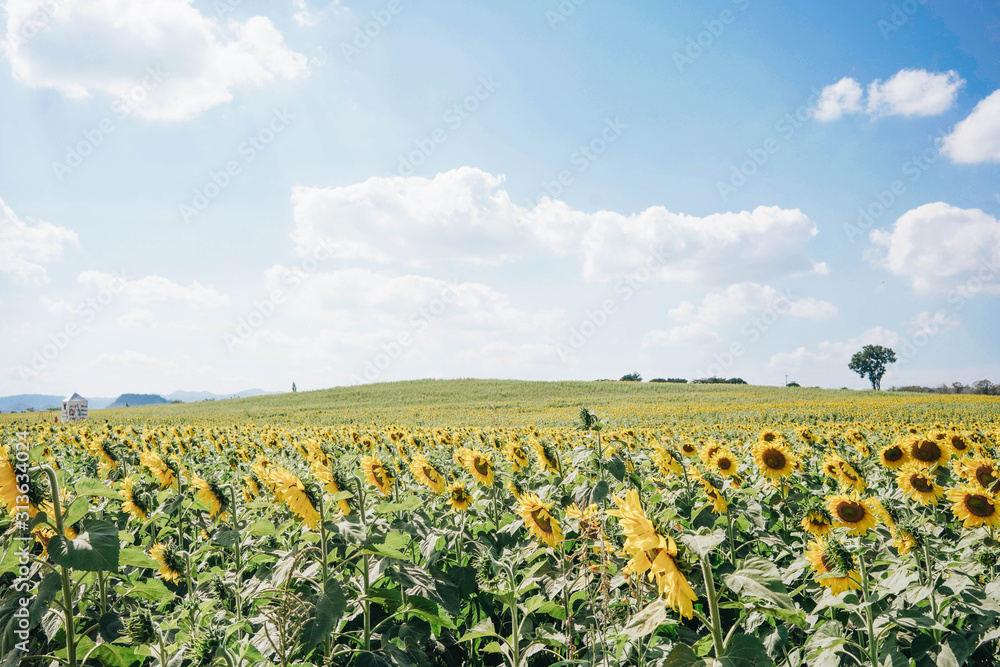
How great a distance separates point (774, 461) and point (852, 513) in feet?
4.54

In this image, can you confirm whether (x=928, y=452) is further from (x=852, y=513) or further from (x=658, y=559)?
(x=658, y=559)

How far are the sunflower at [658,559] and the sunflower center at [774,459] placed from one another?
3.48 meters

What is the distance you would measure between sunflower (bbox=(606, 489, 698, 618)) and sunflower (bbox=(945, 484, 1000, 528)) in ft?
9.89

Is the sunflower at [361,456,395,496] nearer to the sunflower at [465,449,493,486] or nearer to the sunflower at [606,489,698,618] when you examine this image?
the sunflower at [465,449,493,486]

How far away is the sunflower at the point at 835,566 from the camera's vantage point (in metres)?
2.91

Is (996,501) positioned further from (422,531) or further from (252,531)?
(252,531)

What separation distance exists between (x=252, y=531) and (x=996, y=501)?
4.47 meters

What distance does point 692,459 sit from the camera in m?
6.04

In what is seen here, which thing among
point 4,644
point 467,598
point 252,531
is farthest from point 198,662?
point 467,598

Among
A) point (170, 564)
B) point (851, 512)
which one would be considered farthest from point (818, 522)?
point (170, 564)

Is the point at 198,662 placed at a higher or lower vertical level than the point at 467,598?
higher

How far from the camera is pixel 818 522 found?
3635 millimetres

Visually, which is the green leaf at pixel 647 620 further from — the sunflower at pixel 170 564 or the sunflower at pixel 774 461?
the sunflower at pixel 774 461

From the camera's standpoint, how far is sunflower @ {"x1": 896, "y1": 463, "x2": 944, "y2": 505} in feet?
13.5
